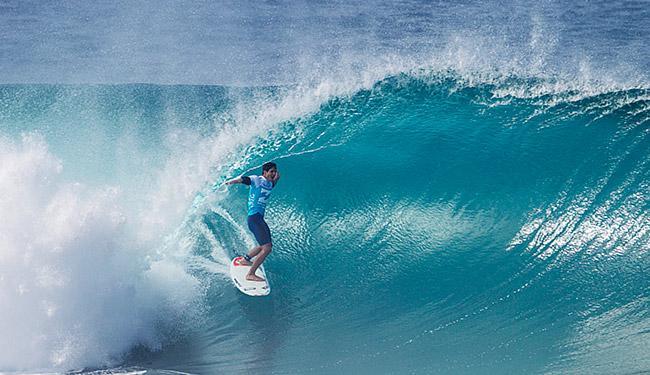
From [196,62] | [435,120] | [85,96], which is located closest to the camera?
[435,120]

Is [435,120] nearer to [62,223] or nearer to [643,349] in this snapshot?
[643,349]

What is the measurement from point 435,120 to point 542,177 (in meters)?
1.68

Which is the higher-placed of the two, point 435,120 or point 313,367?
point 435,120

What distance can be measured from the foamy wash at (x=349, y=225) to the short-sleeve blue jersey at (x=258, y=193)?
854mm

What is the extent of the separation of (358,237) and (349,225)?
0.74 ft

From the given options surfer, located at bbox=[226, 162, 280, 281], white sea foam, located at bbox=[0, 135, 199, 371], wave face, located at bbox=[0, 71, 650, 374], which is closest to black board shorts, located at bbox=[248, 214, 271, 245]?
surfer, located at bbox=[226, 162, 280, 281]

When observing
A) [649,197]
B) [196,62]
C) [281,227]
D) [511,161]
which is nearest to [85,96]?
[196,62]

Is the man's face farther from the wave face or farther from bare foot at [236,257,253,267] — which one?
the wave face

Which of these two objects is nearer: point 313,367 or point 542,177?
point 313,367

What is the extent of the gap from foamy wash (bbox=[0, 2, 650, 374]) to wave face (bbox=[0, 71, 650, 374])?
0.02 meters

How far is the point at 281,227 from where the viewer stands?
897 cm

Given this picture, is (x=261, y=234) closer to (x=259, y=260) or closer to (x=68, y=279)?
(x=259, y=260)

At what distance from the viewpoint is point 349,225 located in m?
8.95

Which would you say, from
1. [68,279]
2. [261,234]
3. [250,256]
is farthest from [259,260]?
[68,279]
